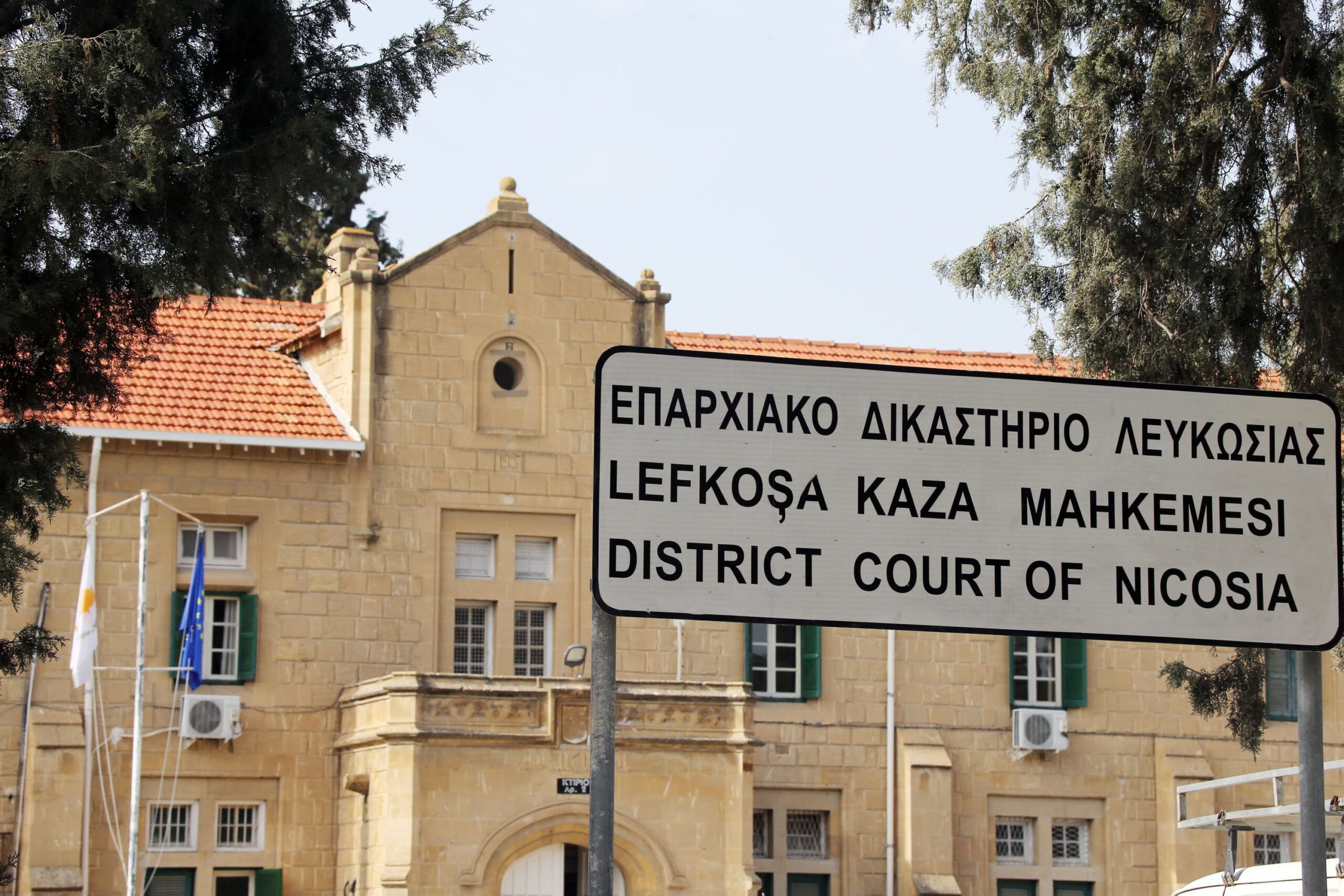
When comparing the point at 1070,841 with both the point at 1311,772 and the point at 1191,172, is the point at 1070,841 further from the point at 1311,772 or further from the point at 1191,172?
the point at 1311,772

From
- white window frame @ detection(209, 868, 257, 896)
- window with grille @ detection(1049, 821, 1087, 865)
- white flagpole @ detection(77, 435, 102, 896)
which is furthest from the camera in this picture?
window with grille @ detection(1049, 821, 1087, 865)

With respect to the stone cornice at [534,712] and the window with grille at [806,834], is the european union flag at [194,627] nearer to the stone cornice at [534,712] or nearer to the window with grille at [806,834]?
the stone cornice at [534,712]

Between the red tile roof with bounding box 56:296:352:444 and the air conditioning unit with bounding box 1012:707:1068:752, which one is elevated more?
the red tile roof with bounding box 56:296:352:444

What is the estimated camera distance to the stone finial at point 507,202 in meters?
29.6

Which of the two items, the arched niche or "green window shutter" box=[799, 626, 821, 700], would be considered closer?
the arched niche

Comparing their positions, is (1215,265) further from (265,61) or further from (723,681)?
(723,681)

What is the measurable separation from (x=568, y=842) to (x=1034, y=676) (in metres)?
8.92

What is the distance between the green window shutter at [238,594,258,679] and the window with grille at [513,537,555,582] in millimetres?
3967

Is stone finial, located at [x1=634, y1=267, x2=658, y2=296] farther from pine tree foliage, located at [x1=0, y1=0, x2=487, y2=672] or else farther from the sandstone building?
pine tree foliage, located at [x1=0, y1=0, x2=487, y2=672]

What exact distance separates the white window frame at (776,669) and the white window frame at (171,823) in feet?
28.5

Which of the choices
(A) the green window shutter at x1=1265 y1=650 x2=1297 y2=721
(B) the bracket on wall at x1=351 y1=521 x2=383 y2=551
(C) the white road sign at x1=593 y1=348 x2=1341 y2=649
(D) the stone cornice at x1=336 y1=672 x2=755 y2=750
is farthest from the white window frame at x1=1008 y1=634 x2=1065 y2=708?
(C) the white road sign at x1=593 y1=348 x2=1341 y2=649

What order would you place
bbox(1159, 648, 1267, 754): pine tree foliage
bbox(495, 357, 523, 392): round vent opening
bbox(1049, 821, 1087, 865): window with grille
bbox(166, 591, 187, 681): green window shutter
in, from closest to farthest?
bbox(1159, 648, 1267, 754): pine tree foliage < bbox(166, 591, 187, 681): green window shutter < bbox(495, 357, 523, 392): round vent opening < bbox(1049, 821, 1087, 865): window with grille

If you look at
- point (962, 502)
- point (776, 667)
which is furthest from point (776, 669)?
point (962, 502)

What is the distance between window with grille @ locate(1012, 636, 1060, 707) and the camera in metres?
31.0
